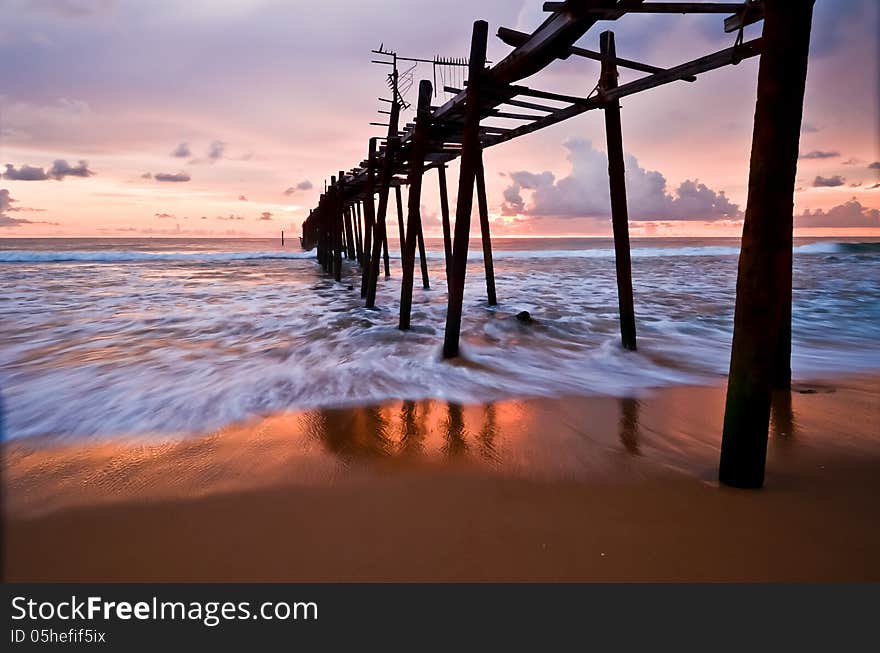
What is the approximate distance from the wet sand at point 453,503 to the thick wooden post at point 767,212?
20.8 inches

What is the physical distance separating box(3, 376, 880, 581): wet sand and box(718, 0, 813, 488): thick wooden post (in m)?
0.53

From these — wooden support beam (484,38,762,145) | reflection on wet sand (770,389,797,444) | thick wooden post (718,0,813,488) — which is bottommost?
reflection on wet sand (770,389,797,444)

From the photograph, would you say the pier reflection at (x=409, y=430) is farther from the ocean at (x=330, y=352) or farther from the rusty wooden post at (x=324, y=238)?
the rusty wooden post at (x=324, y=238)

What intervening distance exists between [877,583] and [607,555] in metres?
1.00

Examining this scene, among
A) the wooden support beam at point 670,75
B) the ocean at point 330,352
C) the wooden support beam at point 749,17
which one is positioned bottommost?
the ocean at point 330,352

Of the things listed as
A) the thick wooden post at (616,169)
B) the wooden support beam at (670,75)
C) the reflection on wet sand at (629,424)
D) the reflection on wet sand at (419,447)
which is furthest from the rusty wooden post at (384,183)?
the reflection on wet sand at (629,424)

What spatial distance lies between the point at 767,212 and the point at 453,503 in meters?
2.12

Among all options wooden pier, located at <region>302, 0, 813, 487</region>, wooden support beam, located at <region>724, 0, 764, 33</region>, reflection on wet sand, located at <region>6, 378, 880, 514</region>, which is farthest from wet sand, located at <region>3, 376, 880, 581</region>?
wooden support beam, located at <region>724, 0, 764, 33</region>

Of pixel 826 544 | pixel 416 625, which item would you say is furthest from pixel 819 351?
pixel 416 625

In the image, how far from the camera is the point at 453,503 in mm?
2594

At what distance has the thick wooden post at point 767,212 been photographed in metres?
2.17

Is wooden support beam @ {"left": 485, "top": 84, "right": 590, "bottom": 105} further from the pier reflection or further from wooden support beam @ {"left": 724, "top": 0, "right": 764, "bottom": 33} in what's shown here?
the pier reflection

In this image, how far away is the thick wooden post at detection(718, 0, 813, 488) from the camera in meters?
2.17

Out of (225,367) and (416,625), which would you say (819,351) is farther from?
(225,367)
